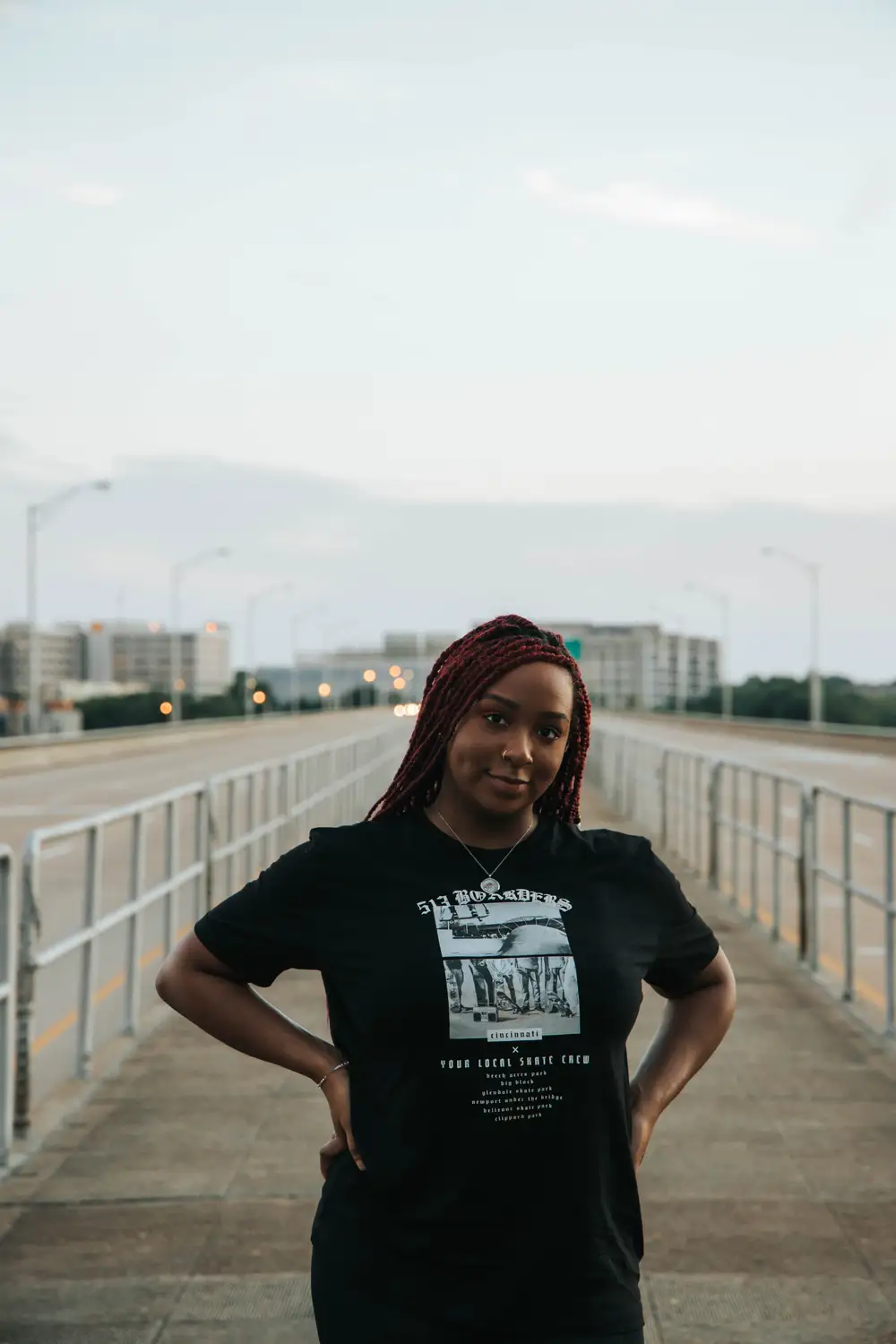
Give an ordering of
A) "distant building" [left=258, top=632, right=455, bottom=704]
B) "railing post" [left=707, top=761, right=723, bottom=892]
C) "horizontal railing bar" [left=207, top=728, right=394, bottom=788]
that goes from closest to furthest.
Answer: "horizontal railing bar" [left=207, top=728, right=394, bottom=788] < "railing post" [left=707, top=761, right=723, bottom=892] < "distant building" [left=258, top=632, right=455, bottom=704]

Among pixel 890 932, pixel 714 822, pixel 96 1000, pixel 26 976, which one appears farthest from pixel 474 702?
pixel 714 822

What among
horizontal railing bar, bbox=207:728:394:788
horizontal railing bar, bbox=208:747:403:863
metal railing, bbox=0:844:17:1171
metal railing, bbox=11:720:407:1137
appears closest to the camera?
metal railing, bbox=0:844:17:1171

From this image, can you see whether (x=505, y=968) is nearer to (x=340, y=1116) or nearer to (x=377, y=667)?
(x=340, y=1116)

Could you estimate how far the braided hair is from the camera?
253 cm

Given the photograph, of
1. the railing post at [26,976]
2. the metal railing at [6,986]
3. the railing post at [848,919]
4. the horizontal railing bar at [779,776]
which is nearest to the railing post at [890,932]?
the horizontal railing bar at [779,776]

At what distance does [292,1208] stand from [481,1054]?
3933 millimetres

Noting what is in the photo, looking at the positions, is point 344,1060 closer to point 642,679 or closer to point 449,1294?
point 449,1294

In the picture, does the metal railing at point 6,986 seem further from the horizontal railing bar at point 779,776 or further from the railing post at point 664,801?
the railing post at point 664,801

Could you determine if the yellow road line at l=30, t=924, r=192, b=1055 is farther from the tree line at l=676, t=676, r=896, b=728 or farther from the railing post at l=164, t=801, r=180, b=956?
the tree line at l=676, t=676, r=896, b=728

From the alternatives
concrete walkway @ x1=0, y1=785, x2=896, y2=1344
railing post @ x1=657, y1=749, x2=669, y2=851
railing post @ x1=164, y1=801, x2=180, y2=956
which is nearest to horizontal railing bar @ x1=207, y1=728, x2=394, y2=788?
railing post @ x1=164, y1=801, x2=180, y2=956

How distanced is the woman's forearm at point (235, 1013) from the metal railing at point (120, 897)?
4.02m

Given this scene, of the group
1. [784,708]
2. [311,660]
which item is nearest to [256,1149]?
[784,708]

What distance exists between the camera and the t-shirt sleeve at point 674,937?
2535mm

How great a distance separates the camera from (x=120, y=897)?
15672 millimetres
